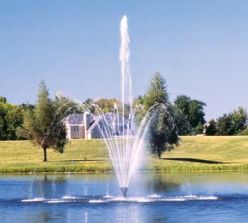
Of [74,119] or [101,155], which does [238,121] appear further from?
[101,155]

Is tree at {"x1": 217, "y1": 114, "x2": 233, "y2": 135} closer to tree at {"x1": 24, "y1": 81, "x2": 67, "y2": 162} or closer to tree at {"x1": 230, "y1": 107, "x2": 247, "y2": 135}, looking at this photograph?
tree at {"x1": 230, "y1": 107, "x2": 247, "y2": 135}

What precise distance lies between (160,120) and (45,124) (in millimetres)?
16852

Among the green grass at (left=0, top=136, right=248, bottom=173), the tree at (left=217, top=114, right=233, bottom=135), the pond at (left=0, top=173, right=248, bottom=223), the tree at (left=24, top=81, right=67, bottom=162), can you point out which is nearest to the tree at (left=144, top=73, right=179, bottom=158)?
the green grass at (left=0, top=136, right=248, bottom=173)

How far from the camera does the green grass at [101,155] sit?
94.9m

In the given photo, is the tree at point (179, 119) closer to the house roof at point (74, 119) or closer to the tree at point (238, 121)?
the tree at point (238, 121)

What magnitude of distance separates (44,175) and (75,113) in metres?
101

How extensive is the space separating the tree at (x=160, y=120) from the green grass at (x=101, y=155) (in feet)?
7.36

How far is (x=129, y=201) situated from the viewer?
1896 inches

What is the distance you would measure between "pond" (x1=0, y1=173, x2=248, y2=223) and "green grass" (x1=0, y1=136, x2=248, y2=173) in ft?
80.3

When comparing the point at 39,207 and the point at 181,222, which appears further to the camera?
the point at 39,207

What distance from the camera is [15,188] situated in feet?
206

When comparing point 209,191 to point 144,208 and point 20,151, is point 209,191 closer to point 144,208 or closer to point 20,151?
point 144,208

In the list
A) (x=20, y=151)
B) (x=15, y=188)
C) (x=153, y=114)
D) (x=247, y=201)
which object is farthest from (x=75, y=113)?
(x=247, y=201)

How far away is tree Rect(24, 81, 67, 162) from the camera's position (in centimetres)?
10569
